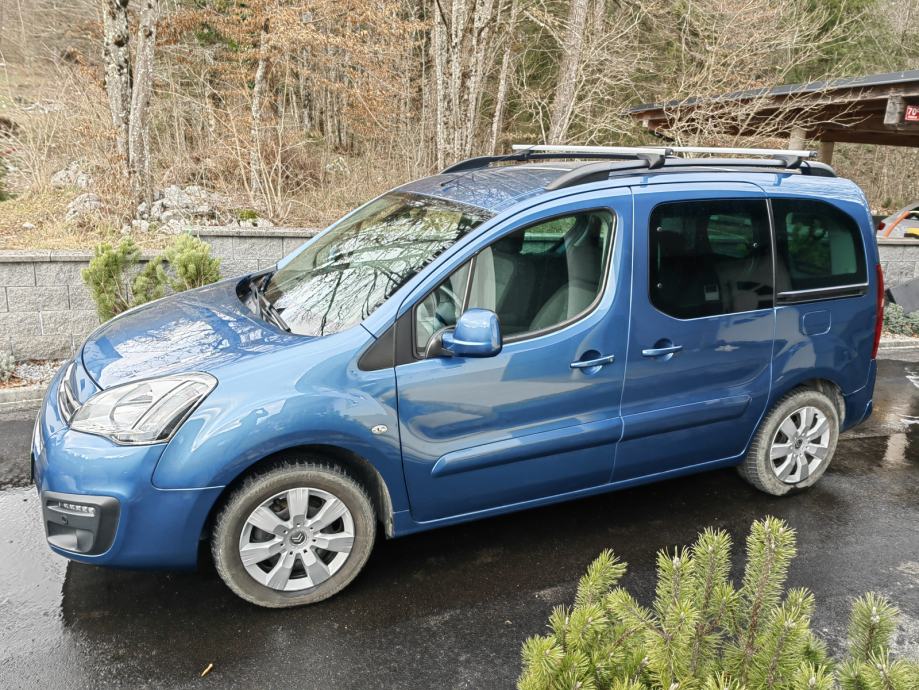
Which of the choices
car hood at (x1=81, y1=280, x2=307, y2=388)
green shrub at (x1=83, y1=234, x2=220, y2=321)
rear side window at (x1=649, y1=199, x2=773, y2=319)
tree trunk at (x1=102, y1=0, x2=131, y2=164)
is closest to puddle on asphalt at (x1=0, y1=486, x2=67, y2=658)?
car hood at (x1=81, y1=280, x2=307, y2=388)

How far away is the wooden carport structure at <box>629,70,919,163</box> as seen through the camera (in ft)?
32.6

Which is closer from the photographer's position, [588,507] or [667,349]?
→ [667,349]

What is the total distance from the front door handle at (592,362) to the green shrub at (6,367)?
4.93 metres

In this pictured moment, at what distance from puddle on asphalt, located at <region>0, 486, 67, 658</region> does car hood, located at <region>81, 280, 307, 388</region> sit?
39.7 inches

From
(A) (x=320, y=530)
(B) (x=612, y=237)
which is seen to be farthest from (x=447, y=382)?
(B) (x=612, y=237)

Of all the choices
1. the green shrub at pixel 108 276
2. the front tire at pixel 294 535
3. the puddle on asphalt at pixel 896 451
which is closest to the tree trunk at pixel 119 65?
the green shrub at pixel 108 276

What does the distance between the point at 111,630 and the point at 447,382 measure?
1750mm

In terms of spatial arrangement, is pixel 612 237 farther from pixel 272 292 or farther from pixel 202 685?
pixel 202 685

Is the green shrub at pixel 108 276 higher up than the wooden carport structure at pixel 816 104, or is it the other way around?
the wooden carport structure at pixel 816 104

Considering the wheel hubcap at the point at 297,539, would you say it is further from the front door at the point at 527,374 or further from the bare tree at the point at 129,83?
the bare tree at the point at 129,83

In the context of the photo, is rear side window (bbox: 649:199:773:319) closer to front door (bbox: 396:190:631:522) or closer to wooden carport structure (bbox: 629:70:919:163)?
front door (bbox: 396:190:631:522)

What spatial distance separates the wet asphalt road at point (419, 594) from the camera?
289 cm

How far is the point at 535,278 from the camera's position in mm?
3510

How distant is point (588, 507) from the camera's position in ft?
14.1
